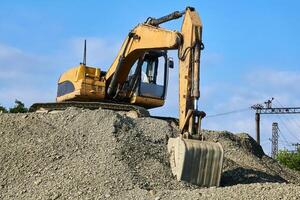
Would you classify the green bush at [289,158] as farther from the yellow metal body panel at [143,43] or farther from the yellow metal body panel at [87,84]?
the yellow metal body panel at [143,43]

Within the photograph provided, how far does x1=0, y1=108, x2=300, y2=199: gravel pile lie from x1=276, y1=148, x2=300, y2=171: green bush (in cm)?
1627

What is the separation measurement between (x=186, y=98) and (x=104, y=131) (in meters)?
1.86

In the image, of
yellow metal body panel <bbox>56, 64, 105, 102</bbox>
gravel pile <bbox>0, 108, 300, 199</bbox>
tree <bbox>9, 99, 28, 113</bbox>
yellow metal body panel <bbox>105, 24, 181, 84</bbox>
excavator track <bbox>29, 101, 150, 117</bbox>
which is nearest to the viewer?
gravel pile <bbox>0, 108, 300, 199</bbox>

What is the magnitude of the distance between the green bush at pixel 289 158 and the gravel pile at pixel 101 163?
16274 mm

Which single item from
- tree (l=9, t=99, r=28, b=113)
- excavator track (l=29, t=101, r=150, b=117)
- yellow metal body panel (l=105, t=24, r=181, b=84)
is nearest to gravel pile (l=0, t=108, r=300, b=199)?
excavator track (l=29, t=101, r=150, b=117)

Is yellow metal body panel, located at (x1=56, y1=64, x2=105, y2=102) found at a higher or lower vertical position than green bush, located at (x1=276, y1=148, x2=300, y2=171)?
higher

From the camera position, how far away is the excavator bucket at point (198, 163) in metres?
11.5

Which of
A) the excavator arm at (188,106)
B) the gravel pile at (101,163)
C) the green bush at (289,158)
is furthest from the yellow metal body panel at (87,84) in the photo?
the green bush at (289,158)

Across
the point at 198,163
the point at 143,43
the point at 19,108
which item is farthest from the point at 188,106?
the point at 19,108

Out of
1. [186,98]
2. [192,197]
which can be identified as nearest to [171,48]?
[186,98]

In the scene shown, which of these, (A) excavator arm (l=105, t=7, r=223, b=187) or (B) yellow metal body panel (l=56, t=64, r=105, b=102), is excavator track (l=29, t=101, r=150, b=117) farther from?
(A) excavator arm (l=105, t=7, r=223, b=187)

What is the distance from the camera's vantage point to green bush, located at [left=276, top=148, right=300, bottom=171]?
31.4 m

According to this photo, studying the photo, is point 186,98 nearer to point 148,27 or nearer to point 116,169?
point 116,169

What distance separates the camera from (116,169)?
37.3 feet
